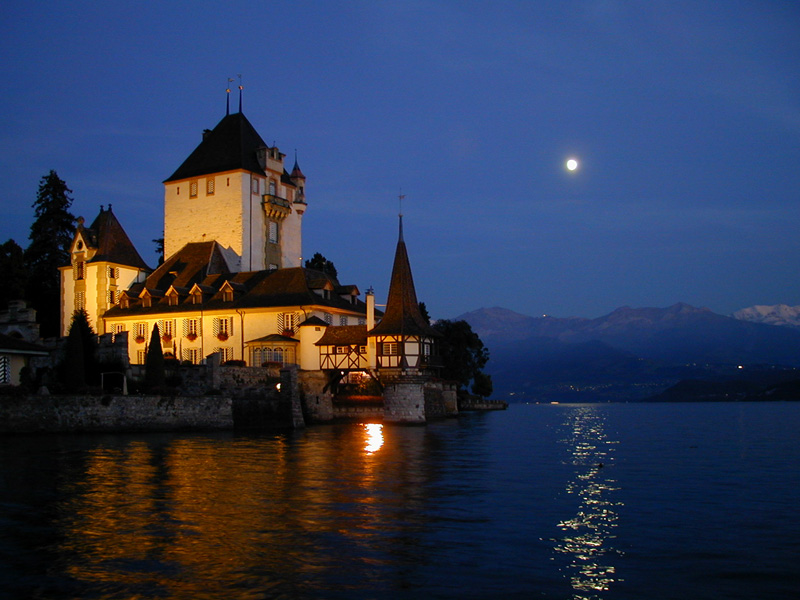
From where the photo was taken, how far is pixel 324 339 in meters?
61.1

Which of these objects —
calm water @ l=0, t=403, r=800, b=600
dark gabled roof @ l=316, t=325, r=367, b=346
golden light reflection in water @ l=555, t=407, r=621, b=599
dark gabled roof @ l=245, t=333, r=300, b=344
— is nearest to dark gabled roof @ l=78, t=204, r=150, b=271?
dark gabled roof @ l=245, t=333, r=300, b=344

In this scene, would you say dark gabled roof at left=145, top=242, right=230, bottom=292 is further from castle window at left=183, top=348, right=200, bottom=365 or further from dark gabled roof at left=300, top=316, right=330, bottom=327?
dark gabled roof at left=300, top=316, right=330, bottom=327

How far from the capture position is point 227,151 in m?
77.6

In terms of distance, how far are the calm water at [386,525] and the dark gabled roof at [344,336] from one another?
23908 mm

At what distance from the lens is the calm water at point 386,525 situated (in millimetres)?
14898

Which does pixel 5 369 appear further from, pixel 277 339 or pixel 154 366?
pixel 277 339

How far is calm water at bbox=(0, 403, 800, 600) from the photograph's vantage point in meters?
14.9

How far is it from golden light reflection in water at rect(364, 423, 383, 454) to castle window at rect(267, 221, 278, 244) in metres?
26.5

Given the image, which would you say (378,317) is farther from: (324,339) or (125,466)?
(125,466)

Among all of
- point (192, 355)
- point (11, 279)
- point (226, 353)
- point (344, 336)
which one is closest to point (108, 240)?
point (11, 279)

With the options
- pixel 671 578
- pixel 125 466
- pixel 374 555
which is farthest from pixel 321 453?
pixel 671 578

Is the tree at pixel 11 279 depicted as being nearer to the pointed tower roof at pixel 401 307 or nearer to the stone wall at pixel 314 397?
the stone wall at pixel 314 397

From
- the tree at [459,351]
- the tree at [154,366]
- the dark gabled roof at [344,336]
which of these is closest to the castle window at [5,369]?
the tree at [154,366]

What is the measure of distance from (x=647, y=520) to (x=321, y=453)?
18.2 m
